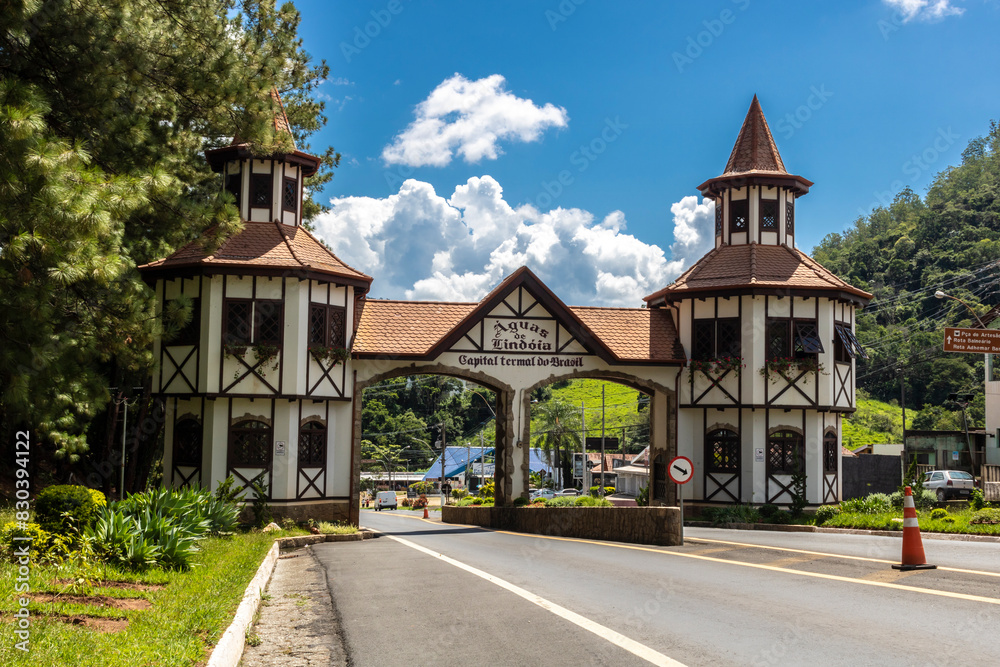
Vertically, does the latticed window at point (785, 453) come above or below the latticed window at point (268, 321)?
below

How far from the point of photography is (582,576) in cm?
1224

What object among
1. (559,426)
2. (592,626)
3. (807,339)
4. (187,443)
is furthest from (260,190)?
(559,426)

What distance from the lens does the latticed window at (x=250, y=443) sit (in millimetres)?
23719

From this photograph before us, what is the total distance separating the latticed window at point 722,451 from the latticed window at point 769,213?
283 inches

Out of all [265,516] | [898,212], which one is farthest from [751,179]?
[898,212]

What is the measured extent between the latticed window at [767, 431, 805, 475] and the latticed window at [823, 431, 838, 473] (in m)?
1.07

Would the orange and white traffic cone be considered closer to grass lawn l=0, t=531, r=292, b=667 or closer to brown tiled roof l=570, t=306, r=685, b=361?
grass lawn l=0, t=531, r=292, b=667

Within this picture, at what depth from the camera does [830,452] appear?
1089 inches

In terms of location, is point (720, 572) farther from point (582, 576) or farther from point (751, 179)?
point (751, 179)

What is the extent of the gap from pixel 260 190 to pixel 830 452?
1937 centimetres

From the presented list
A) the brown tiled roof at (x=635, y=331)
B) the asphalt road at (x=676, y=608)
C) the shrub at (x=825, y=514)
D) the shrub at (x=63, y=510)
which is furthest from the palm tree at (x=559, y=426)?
the shrub at (x=63, y=510)

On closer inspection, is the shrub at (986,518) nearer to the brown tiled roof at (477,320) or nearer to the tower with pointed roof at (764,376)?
the tower with pointed roof at (764,376)

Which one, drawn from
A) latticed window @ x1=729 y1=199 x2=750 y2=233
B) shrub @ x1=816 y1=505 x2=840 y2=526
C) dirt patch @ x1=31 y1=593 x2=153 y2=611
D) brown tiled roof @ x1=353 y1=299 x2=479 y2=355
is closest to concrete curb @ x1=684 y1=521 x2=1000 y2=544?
shrub @ x1=816 y1=505 x2=840 y2=526

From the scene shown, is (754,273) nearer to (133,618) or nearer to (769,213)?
(769,213)
